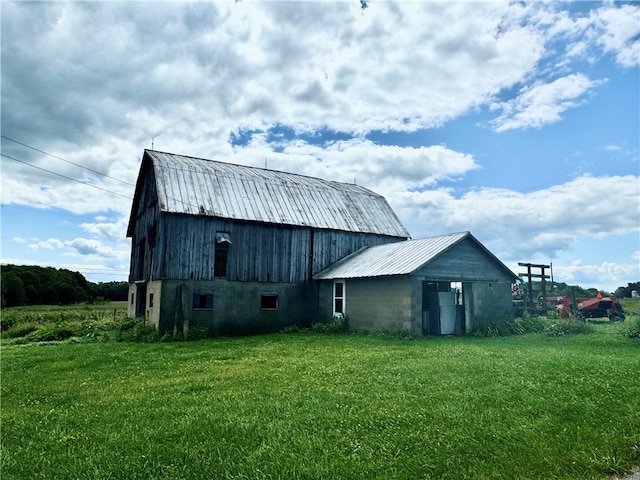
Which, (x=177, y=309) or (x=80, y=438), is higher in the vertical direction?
(x=177, y=309)

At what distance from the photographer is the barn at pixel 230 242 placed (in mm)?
21781

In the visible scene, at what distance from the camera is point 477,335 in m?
20.4

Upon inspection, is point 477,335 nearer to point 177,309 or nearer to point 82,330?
A: point 177,309

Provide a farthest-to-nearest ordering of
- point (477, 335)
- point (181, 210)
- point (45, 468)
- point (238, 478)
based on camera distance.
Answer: point (181, 210), point (477, 335), point (45, 468), point (238, 478)

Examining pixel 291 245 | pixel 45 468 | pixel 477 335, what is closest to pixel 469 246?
pixel 477 335

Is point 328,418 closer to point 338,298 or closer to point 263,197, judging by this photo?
point 338,298

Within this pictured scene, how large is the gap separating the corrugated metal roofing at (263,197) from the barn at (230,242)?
71 mm

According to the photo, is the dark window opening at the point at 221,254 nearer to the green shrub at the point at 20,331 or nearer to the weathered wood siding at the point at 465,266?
the weathered wood siding at the point at 465,266

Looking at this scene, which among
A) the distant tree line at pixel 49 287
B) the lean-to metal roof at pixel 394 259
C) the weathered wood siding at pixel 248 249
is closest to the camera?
the lean-to metal roof at pixel 394 259

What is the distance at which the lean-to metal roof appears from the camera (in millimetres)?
19827

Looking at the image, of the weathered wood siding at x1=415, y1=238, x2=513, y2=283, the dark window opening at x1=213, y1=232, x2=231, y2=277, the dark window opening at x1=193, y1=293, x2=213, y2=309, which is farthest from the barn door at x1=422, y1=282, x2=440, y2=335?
the dark window opening at x1=193, y1=293, x2=213, y2=309

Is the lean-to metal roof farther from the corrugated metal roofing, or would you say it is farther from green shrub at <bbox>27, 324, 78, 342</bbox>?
green shrub at <bbox>27, 324, 78, 342</bbox>

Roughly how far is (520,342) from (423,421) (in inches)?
502

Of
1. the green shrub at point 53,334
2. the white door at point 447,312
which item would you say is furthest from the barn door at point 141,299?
the white door at point 447,312
